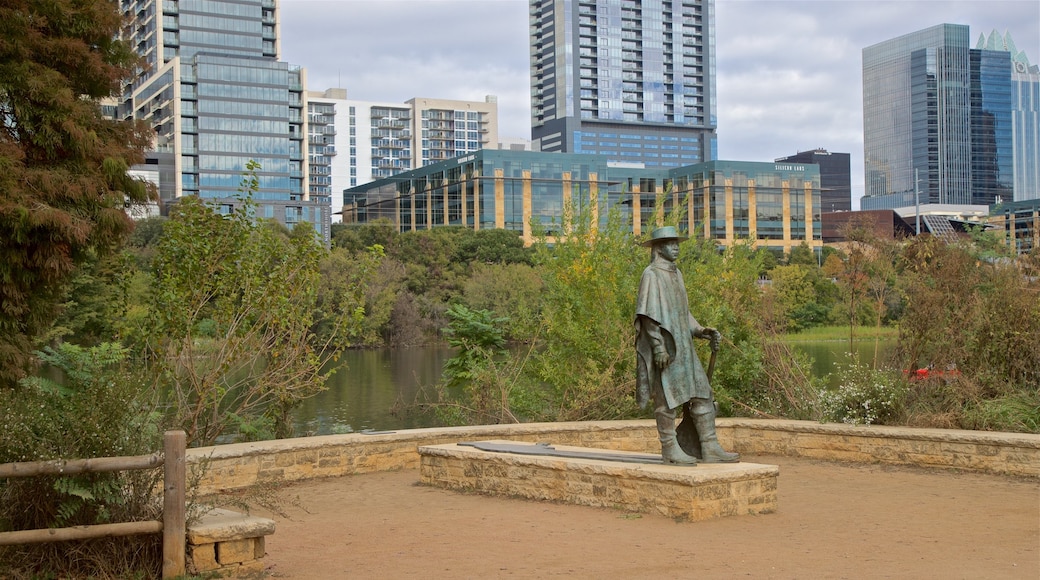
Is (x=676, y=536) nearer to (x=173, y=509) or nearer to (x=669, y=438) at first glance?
(x=669, y=438)

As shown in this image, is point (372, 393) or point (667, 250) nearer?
point (667, 250)

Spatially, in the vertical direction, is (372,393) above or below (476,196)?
below

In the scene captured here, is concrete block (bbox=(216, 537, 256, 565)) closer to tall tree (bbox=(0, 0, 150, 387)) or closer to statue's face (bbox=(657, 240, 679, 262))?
statue's face (bbox=(657, 240, 679, 262))

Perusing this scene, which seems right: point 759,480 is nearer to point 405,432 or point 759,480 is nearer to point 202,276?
point 405,432

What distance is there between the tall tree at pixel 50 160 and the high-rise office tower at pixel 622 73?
178 m

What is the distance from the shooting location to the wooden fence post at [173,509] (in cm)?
662

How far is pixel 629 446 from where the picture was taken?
13.5m

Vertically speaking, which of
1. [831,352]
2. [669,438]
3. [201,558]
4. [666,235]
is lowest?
[201,558]

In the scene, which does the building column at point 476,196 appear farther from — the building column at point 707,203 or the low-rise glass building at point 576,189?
the building column at point 707,203

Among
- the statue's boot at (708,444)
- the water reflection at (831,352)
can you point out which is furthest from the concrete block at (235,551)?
the water reflection at (831,352)

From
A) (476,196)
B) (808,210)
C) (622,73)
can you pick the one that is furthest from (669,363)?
(622,73)

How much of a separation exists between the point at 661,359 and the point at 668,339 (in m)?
0.28

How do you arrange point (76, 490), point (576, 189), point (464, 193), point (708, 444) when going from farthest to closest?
point (464, 193) → point (576, 189) → point (708, 444) → point (76, 490)

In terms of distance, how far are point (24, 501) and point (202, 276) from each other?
6.70 m
